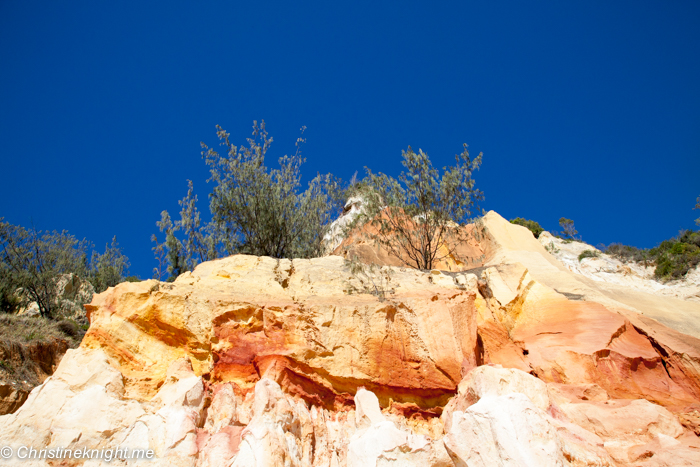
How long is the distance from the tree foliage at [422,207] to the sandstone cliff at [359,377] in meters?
4.22

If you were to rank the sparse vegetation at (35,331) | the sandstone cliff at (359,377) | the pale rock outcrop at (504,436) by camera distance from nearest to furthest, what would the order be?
1. the pale rock outcrop at (504,436)
2. the sandstone cliff at (359,377)
3. the sparse vegetation at (35,331)

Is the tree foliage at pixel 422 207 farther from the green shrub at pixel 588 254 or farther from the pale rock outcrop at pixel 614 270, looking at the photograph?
the green shrub at pixel 588 254

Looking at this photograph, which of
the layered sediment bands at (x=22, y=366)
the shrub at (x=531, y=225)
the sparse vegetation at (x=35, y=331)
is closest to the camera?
the layered sediment bands at (x=22, y=366)

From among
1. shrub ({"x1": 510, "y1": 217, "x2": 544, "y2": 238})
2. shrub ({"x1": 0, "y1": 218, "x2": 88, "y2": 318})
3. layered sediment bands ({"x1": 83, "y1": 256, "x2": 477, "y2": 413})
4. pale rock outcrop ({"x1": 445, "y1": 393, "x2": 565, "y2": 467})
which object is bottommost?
pale rock outcrop ({"x1": 445, "y1": 393, "x2": 565, "y2": 467})

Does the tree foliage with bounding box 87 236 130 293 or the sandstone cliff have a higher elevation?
the tree foliage with bounding box 87 236 130 293

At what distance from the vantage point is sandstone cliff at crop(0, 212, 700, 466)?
6367 millimetres

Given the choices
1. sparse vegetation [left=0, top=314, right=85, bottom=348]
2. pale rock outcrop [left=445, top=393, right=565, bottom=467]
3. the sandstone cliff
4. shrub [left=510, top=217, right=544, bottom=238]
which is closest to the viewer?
pale rock outcrop [left=445, top=393, right=565, bottom=467]

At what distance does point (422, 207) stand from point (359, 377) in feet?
25.8

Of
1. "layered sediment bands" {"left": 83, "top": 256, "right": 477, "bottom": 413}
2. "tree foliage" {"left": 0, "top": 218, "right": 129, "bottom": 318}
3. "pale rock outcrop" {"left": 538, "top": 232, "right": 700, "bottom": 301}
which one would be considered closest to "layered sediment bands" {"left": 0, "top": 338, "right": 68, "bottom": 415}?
"layered sediment bands" {"left": 83, "top": 256, "right": 477, "bottom": 413}

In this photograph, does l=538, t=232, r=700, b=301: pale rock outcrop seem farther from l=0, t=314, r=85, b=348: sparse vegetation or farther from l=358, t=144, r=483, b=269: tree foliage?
l=0, t=314, r=85, b=348: sparse vegetation

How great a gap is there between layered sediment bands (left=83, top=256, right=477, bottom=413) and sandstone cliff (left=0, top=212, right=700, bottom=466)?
0.09 ft

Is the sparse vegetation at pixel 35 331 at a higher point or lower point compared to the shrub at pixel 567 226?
lower

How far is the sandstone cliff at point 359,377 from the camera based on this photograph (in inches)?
251

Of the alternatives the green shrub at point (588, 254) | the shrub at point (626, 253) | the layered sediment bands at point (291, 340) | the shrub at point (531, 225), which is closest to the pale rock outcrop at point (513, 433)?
the layered sediment bands at point (291, 340)
